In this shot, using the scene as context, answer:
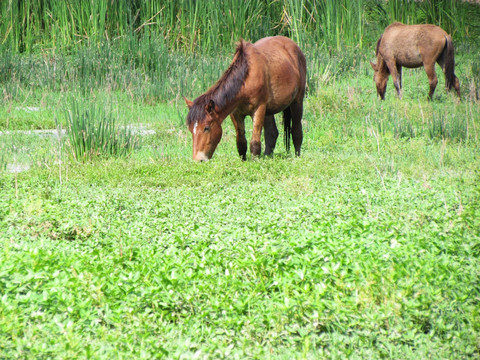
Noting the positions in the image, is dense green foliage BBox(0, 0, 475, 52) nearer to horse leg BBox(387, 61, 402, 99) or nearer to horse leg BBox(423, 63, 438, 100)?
horse leg BBox(387, 61, 402, 99)

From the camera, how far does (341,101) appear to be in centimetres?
1155

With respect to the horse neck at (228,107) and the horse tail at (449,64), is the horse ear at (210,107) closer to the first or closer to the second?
the horse neck at (228,107)

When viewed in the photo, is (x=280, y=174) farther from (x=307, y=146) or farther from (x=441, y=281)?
(x=441, y=281)

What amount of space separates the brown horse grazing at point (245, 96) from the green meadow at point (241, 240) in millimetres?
335

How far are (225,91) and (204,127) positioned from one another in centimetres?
50

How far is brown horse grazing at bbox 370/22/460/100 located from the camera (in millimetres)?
12156

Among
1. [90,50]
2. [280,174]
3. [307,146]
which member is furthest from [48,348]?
[90,50]

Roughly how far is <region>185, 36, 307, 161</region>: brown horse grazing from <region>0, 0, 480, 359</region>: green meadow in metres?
0.34

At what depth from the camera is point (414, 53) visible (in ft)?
41.0

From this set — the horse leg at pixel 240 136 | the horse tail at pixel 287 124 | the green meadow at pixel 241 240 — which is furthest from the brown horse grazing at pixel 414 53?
the horse leg at pixel 240 136

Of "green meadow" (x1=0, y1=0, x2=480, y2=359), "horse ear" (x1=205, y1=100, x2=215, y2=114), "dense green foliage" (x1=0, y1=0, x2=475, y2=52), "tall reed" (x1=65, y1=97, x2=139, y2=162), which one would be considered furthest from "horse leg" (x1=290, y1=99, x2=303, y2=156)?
"dense green foliage" (x1=0, y1=0, x2=475, y2=52)

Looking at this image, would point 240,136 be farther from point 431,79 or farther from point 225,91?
point 431,79

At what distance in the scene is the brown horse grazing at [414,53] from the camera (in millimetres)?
12156

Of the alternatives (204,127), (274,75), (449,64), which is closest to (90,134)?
(204,127)
